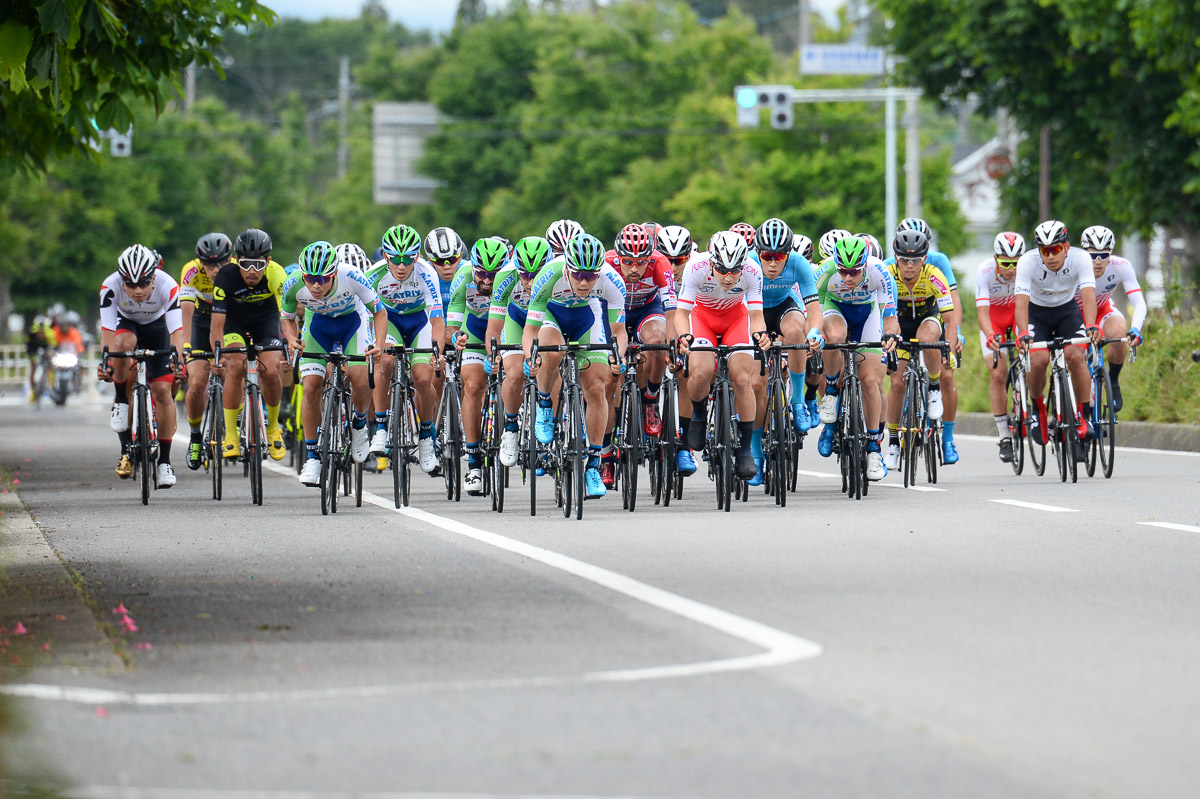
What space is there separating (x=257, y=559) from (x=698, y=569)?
2365 mm

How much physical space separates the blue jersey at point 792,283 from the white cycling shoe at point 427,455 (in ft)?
8.56

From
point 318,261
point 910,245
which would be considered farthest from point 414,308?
point 910,245

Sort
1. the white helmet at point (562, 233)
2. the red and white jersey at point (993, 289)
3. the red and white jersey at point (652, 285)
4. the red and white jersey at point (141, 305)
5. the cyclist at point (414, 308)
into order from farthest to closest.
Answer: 1. the red and white jersey at point (993, 289)
2. the red and white jersey at point (141, 305)
3. the cyclist at point (414, 308)
4. the red and white jersey at point (652, 285)
5. the white helmet at point (562, 233)

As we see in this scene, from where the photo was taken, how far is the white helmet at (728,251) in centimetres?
1399

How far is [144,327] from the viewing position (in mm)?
16500

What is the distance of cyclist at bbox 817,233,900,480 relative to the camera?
608 inches

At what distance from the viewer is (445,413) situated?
15547 millimetres

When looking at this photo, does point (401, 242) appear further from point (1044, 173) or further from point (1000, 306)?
point (1044, 173)

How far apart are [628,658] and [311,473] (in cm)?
721

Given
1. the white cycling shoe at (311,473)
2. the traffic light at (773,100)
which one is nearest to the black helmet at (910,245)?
→ the white cycling shoe at (311,473)

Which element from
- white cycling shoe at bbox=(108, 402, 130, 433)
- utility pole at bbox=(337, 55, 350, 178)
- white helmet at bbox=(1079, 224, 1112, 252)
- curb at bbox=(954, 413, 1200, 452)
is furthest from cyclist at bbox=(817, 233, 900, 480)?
utility pole at bbox=(337, 55, 350, 178)

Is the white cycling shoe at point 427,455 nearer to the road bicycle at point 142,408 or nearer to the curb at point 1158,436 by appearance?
the road bicycle at point 142,408

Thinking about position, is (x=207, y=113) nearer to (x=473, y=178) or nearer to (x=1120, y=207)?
(x=473, y=178)

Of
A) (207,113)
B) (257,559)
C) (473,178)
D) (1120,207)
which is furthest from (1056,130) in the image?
(207,113)
